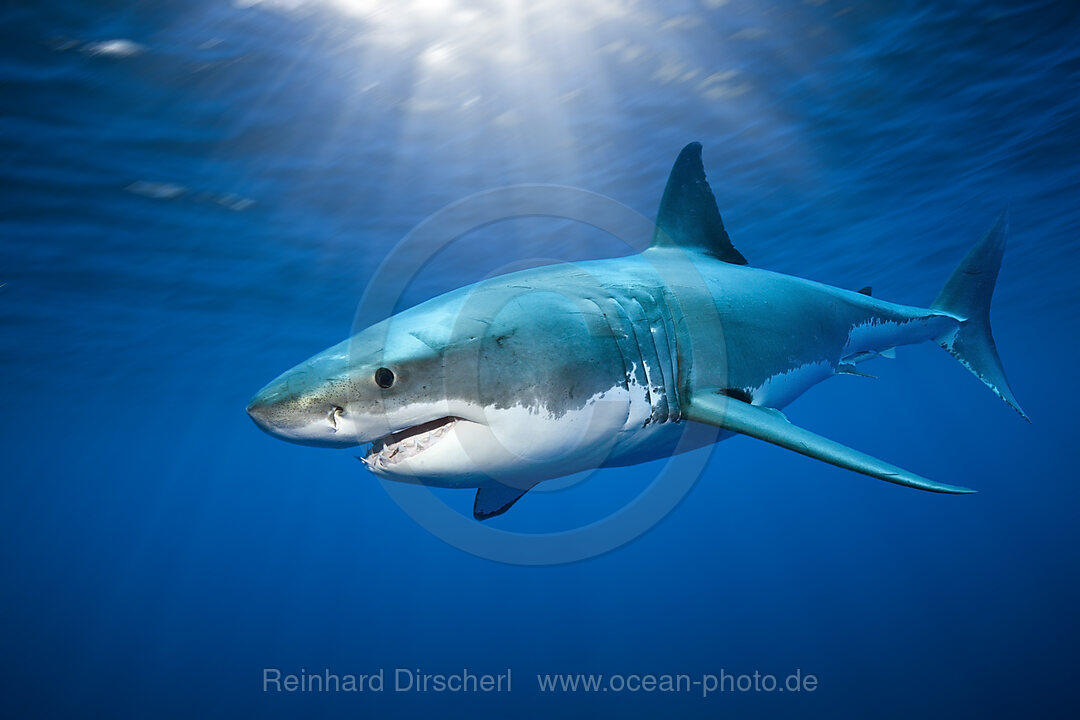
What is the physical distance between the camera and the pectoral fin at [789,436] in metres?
1.85

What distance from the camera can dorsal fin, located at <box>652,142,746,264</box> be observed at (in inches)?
147

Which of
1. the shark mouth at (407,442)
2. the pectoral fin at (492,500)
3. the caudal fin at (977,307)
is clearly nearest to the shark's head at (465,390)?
the shark mouth at (407,442)

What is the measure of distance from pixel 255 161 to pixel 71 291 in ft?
24.9

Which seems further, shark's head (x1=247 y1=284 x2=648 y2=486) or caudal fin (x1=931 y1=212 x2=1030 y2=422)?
caudal fin (x1=931 y1=212 x2=1030 y2=422)

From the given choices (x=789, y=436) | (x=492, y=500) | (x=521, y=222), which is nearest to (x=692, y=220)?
(x=789, y=436)

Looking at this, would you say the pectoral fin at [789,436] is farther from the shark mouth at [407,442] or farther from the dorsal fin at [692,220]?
the dorsal fin at [692,220]

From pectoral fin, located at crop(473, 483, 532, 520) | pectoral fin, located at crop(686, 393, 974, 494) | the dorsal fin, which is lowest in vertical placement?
pectoral fin, located at crop(686, 393, 974, 494)

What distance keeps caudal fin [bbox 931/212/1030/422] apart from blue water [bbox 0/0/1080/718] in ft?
15.7

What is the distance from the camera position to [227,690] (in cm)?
1981

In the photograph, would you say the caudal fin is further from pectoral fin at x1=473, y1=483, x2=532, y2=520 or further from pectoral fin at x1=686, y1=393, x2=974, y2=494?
pectoral fin at x1=473, y1=483, x2=532, y2=520

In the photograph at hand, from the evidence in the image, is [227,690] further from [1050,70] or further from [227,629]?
[1050,70]

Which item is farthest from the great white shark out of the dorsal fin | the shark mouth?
the dorsal fin

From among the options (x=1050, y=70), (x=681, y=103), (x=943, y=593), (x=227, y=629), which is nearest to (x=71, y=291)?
(x=681, y=103)

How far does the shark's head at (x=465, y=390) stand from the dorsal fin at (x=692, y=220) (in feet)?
5.96
